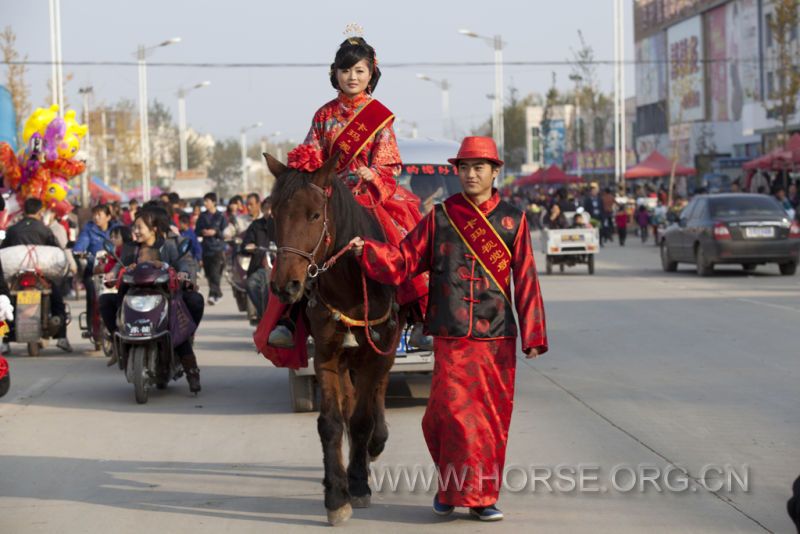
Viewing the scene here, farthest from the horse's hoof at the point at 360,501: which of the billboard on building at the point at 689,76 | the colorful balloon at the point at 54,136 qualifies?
the billboard on building at the point at 689,76

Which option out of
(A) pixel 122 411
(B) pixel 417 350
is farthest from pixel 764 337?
(A) pixel 122 411

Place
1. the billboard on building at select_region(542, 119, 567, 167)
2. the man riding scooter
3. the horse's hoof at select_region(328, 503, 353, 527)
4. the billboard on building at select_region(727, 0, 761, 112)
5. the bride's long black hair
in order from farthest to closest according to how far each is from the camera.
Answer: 1. the billboard on building at select_region(542, 119, 567, 167)
2. the billboard on building at select_region(727, 0, 761, 112)
3. the man riding scooter
4. the bride's long black hair
5. the horse's hoof at select_region(328, 503, 353, 527)

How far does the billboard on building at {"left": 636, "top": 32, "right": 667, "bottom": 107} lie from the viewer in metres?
85.2

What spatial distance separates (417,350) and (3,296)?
3.18m

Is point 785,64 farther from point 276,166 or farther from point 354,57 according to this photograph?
point 276,166

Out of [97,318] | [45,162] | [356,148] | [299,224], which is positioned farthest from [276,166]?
[45,162]

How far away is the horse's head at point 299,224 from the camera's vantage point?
6762 mm

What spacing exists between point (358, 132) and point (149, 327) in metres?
4.92

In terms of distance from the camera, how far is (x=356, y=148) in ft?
26.4

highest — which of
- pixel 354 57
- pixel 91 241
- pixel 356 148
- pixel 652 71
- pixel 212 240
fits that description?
pixel 652 71

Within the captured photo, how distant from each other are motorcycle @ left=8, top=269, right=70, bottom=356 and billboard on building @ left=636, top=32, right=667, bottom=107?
6799cm

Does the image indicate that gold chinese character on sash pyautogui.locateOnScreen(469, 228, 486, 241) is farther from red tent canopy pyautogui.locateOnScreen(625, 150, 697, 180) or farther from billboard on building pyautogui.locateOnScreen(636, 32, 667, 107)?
billboard on building pyautogui.locateOnScreen(636, 32, 667, 107)

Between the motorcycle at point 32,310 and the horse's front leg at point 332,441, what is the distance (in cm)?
960

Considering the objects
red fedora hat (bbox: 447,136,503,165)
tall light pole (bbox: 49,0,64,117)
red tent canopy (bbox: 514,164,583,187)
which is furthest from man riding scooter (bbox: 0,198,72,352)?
red tent canopy (bbox: 514,164,583,187)
